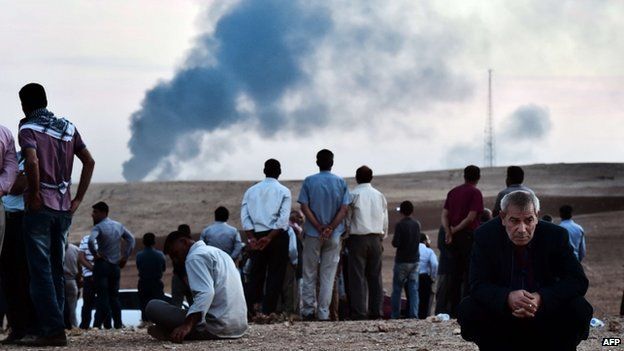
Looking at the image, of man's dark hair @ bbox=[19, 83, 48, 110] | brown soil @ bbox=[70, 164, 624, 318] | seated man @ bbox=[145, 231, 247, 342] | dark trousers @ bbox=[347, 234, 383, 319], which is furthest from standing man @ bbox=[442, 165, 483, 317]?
brown soil @ bbox=[70, 164, 624, 318]

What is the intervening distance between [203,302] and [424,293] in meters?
8.03

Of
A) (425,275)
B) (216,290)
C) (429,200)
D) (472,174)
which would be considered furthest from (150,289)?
(429,200)

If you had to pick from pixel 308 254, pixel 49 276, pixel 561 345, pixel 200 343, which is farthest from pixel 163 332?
pixel 561 345

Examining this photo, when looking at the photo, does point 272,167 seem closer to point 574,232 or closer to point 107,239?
point 107,239

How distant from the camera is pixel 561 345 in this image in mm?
7945

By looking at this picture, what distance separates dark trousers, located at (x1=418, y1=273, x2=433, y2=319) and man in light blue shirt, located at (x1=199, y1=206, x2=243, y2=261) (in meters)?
3.53

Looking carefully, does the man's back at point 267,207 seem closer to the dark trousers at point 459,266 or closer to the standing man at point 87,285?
the dark trousers at point 459,266

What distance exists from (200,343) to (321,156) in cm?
429

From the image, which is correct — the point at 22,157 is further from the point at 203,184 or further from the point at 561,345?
the point at 203,184

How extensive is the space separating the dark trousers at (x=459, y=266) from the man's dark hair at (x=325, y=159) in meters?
1.70

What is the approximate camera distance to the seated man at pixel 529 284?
784 centimetres

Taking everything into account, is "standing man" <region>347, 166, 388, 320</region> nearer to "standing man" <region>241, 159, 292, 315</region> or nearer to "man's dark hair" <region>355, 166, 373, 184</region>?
"man's dark hair" <region>355, 166, 373, 184</region>

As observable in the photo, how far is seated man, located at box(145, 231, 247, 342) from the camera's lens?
11.3 metres

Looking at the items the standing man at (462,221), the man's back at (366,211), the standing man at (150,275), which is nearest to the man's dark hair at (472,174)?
the standing man at (462,221)
